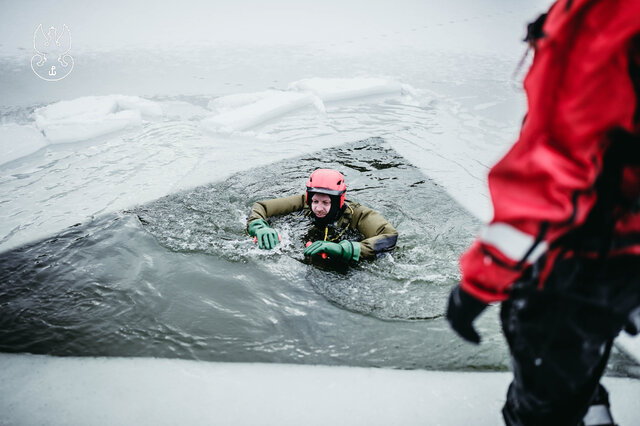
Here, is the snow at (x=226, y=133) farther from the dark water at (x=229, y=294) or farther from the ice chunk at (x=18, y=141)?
the dark water at (x=229, y=294)

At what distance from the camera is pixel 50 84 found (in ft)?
23.4

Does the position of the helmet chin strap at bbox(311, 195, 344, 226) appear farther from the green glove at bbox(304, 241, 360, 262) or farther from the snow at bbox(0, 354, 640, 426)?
the snow at bbox(0, 354, 640, 426)

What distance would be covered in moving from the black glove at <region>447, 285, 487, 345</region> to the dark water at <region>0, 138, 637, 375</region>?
922mm

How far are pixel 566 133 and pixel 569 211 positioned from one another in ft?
0.52

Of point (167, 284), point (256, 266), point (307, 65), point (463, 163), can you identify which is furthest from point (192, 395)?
point (307, 65)

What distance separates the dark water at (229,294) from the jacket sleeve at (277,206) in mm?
120

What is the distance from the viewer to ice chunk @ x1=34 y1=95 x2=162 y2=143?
4.78m

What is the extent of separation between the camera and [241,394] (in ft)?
5.55

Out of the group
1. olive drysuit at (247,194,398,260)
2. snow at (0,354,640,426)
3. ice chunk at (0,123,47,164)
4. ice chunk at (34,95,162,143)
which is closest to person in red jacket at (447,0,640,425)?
snow at (0,354,640,426)

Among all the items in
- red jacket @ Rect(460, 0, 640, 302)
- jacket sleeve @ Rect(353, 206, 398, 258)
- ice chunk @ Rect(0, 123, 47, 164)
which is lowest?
jacket sleeve @ Rect(353, 206, 398, 258)

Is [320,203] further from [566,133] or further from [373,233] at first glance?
[566,133]

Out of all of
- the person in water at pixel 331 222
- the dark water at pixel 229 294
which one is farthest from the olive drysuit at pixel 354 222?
the dark water at pixel 229 294

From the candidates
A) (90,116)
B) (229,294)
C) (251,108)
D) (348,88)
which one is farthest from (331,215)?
(348,88)
